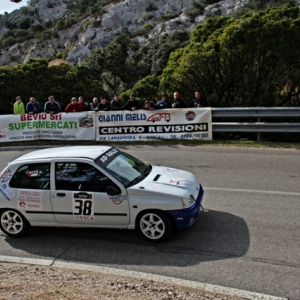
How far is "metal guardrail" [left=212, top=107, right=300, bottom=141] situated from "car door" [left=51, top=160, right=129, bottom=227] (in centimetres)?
833

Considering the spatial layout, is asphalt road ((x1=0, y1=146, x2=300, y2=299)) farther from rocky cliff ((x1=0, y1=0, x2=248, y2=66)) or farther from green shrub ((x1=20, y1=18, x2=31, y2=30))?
green shrub ((x1=20, y1=18, x2=31, y2=30))

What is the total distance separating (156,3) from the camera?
140 meters

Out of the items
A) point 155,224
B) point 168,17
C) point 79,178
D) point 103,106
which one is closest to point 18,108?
point 103,106

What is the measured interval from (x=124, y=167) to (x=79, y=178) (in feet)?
2.80

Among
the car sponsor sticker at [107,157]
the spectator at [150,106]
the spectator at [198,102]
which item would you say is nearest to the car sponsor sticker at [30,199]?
the car sponsor sticker at [107,157]

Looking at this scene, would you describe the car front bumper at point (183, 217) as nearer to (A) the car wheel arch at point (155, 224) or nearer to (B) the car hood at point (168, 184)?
(A) the car wheel arch at point (155, 224)

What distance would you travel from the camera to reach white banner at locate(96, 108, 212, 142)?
573 inches

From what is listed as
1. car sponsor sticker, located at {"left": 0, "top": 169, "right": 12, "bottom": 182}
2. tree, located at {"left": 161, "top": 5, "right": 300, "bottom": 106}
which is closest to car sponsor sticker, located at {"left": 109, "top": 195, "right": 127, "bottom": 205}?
car sponsor sticker, located at {"left": 0, "top": 169, "right": 12, "bottom": 182}

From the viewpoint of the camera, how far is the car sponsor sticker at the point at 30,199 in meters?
7.23

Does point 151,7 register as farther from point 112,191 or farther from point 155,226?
point 155,226

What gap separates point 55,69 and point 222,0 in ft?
334

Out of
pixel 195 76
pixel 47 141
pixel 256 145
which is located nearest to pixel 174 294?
pixel 256 145

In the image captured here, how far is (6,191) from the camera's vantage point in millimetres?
7434

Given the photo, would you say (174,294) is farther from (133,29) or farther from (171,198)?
(133,29)
